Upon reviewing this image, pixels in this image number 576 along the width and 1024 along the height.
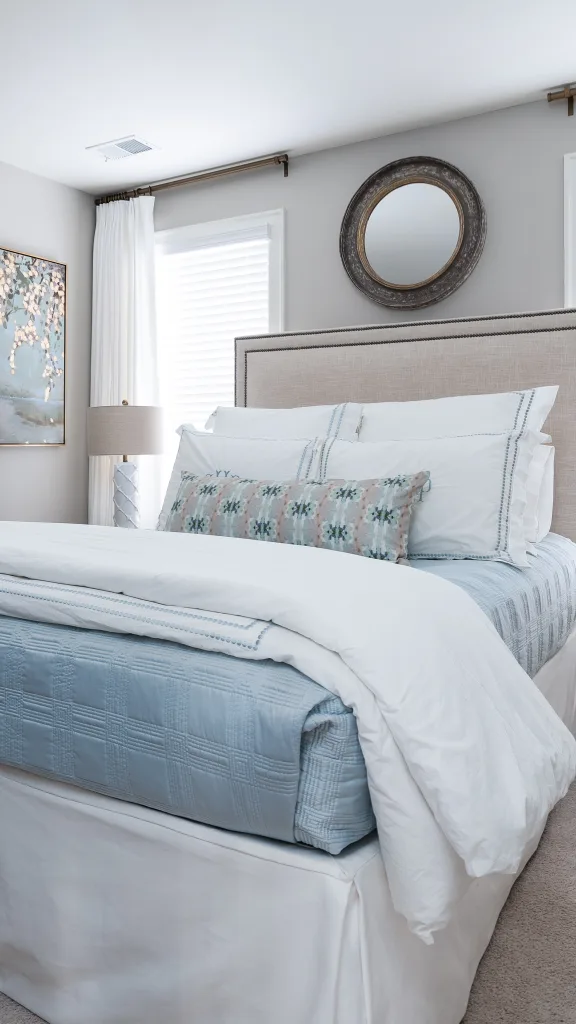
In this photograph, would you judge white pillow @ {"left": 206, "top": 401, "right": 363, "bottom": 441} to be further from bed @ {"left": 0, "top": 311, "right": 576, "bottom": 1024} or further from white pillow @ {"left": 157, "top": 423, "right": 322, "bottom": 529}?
bed @ {"left": 0, "top": 311, "right": 576, "bottom": 1024}

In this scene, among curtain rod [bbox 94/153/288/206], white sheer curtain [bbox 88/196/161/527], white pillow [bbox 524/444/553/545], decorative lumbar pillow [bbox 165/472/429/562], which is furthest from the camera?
white sheer curtain [bbox 88/196/161/527]

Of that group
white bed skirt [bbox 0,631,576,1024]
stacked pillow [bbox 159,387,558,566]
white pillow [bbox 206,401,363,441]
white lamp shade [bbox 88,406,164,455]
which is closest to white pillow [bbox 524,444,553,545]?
stacked pillow [bbox 159,387,558,566]

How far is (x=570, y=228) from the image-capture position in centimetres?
323

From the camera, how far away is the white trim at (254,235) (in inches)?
157

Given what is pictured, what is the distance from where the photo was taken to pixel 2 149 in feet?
12.7

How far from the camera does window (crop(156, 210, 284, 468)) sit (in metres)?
4.05

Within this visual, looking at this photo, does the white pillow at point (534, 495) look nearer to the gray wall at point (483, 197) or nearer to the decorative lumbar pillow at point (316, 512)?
the decorative lumbar pillow at point (316, 512)

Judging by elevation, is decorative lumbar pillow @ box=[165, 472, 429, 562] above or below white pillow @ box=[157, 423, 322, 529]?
below

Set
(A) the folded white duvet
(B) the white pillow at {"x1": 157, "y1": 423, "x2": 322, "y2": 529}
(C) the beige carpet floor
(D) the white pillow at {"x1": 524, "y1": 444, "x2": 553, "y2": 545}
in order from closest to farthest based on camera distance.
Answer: (A) the folded white duvet
(C) the beige carpet floor
(D) the white pillow at {"x1": 524, "y1": 444, "x2": 553, "y2": 545}
(B) the white pillow at {"x1": 157, "y1": 423, "x2": 322, "y2": 529}

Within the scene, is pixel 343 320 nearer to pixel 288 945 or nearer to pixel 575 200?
pixel 575 200

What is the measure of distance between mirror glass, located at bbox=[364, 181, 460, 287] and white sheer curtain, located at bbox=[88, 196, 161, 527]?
1.37 meters

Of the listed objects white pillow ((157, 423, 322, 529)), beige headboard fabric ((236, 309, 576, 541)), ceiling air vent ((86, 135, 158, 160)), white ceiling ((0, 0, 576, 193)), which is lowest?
white pillow ((157, 423, 322, 529))

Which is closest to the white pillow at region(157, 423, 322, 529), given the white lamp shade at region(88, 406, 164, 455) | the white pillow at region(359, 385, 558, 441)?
the white pillow at region(359, 385, 558, 441)

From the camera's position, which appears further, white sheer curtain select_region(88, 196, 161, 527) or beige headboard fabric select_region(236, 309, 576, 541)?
white sheer curtain select_region(88, 196, 161, 527)
